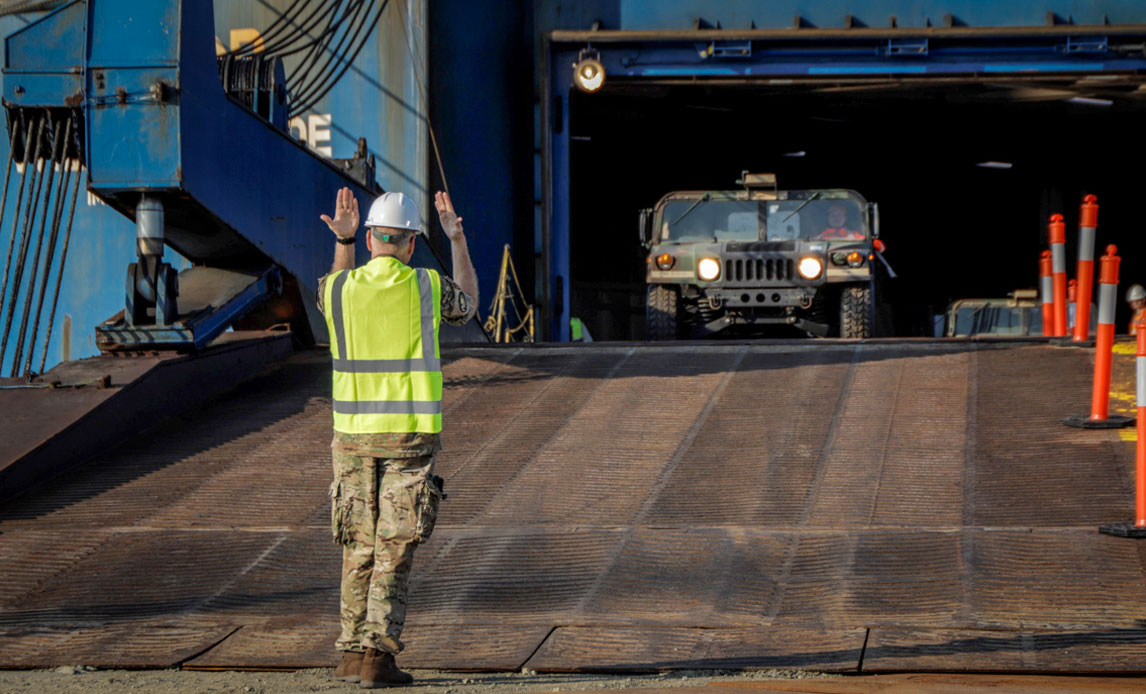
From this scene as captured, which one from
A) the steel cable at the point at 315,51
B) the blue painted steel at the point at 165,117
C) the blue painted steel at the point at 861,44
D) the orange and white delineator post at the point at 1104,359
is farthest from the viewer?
the blue painted steel at the point at 861,44

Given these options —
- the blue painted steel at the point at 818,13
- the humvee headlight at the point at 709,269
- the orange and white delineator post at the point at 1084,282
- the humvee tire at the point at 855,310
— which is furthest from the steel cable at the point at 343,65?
the orange and white delineator post at the point at 1084,282

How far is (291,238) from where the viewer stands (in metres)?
10.9

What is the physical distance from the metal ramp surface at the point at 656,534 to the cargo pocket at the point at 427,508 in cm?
52

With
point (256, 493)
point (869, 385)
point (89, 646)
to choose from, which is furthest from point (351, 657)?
→ point (869, 385)

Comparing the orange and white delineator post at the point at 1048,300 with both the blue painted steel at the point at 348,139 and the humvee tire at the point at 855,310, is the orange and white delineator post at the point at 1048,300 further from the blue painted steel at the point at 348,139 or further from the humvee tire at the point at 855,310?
the blue painted steel at the point at 348,139

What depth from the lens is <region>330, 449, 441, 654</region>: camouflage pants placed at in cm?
447

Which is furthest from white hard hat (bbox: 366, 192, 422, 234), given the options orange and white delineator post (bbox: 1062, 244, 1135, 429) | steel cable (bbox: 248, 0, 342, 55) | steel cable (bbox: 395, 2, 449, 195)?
steel cable (bbox: 395, 2, 449, 195)

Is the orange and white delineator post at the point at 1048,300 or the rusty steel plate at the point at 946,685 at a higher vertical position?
the orange and white delineator post at the point at 1048,300

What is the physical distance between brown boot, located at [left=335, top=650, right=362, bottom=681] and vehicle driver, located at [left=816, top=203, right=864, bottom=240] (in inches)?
426

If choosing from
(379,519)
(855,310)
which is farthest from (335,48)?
(379,519)

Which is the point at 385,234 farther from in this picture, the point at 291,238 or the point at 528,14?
the point at 528,14

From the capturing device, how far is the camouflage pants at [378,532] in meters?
4.47

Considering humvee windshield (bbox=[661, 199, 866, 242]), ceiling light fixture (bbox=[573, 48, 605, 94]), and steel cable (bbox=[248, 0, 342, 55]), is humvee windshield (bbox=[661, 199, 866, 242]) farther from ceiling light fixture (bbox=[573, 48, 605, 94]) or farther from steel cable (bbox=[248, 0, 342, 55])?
steel cable (bbox=[248, 0, 342, 55])

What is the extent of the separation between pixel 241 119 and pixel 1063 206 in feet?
74.8
